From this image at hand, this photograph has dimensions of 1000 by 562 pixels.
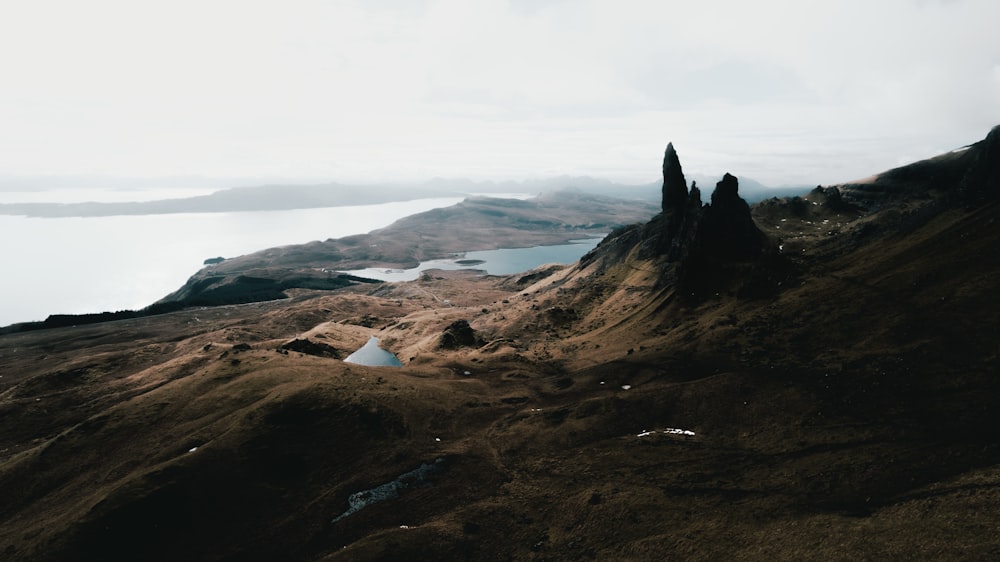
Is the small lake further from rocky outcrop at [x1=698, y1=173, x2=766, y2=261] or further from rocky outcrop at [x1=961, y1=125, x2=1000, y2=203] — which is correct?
rocky outcrop at [x1=961, y1=125, x2=1000, y2=203]

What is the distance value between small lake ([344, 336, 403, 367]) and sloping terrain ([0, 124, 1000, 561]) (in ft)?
130

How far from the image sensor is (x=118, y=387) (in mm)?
142250

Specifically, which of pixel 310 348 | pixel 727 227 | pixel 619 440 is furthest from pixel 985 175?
pixel 310 348

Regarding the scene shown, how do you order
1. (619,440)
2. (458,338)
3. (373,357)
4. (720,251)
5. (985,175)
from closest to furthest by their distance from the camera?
(619,440) < (985,175) < (720,251) < (458,338) < (373,357)

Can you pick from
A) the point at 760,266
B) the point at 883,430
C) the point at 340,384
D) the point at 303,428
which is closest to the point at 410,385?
the point at 340,384

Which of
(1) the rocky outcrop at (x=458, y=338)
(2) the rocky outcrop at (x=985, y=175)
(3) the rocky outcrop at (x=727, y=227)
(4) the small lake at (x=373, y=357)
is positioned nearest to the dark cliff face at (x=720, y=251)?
(3) the rocky outcrop at (x=727, y=227)

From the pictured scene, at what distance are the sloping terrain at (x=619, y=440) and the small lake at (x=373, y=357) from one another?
3963cm

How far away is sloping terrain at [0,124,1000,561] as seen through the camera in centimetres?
5709

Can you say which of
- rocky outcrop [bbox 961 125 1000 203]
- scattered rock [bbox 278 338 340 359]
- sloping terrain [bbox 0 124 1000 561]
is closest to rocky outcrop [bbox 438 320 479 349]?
sloping terrain [bbox 0 124 1000 561]

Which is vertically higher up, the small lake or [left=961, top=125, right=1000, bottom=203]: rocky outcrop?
[left=961, top=125, right=1000, bottom=203]: rocky outcrop

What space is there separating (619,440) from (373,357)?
11701 centimetres

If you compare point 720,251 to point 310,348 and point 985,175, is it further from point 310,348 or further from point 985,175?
point 310,348

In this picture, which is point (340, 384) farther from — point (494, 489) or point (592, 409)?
point (592, 409)

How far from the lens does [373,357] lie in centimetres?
17512
